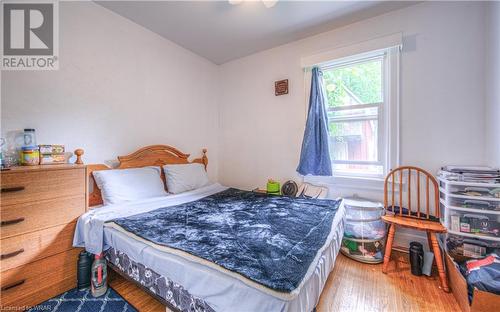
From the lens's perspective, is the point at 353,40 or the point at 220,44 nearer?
the point at 353,40

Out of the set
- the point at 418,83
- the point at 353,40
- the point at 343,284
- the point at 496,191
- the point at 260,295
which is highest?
the point at 353,40

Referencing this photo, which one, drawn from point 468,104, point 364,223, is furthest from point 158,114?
point 468,104

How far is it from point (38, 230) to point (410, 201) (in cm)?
334

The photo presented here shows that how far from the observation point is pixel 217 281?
0.94 m

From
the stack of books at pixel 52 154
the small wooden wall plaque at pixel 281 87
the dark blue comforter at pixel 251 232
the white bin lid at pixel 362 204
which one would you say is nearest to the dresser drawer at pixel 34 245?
the dark blue comforter at pixel 251 232

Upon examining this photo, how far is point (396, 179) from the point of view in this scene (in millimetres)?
2266

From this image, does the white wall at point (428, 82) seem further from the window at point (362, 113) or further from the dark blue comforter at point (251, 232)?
the dark blue comforter at point (251, 232)

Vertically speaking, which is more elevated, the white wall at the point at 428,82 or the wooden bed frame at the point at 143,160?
the white wall at the point at 428,82

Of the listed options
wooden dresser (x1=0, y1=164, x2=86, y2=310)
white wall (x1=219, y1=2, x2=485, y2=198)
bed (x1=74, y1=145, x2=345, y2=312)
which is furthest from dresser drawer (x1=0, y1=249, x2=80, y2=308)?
white wall (x1=219, y1=2, x2=485, y2=198)

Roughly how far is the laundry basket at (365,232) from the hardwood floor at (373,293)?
0.14m

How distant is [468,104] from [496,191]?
0.86m

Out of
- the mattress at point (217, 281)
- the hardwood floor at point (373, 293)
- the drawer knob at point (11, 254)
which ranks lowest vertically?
the hardwood floor at point (373, 293)

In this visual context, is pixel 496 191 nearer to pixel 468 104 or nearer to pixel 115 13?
pixel 468 104

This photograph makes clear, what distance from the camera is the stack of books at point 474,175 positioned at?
161 cm
